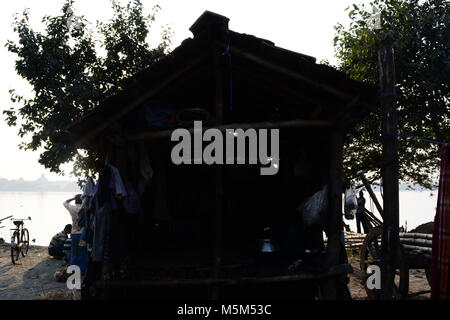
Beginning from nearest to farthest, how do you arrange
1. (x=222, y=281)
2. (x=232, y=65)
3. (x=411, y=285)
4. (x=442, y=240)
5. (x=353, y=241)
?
(x=442, y=240) → (x=222, y=281) → (x=232, y=65) → (x=411, y=285) → (x=353, y=241)

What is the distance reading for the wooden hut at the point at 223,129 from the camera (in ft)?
16.6

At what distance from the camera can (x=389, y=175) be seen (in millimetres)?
4523

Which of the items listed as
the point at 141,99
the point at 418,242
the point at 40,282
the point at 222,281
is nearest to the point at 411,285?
the point at 418,242

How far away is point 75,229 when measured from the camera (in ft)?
35.6

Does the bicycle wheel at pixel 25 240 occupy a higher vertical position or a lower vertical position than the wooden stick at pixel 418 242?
lower

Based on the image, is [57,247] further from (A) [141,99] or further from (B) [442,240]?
(B) [442,240]

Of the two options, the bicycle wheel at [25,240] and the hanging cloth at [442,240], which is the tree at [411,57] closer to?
the hanging cloth at [442,240]

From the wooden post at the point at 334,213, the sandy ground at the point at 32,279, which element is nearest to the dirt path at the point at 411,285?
the wooden post at the point at 334,213

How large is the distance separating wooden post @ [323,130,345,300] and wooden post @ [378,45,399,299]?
740 mm

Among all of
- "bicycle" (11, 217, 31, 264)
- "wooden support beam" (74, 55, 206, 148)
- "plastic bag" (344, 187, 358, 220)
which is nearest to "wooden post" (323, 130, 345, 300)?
"wooden support beam" (74, 55, 206, 148)

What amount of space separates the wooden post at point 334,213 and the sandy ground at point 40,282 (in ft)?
11.2
